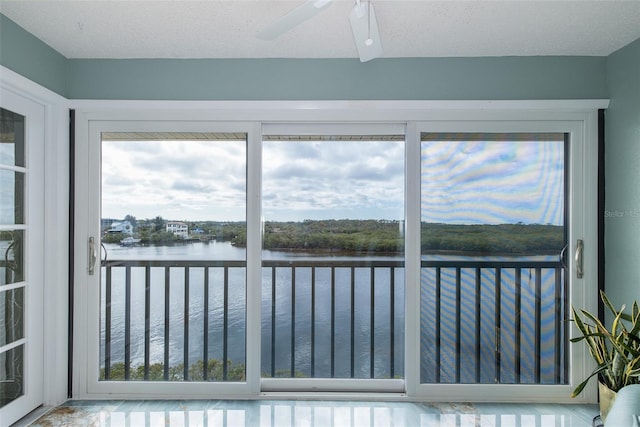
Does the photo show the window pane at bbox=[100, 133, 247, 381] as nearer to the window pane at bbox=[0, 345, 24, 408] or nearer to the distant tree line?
the distant tree line

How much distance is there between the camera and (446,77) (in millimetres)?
2586

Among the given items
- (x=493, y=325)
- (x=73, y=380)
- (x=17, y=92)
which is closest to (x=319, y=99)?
(x=17, y=92)

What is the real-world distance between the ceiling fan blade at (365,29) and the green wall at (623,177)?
67.7 inches

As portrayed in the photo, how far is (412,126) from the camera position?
2.62 m

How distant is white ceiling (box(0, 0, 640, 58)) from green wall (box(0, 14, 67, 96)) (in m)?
0.05

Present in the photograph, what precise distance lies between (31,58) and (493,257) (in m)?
3.21

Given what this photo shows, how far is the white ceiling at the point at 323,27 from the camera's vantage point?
6.51 ft

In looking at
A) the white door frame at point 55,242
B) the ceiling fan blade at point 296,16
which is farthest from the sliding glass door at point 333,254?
the white door frame at point 55,242

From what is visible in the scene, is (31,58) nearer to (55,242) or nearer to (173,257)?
(55,242)

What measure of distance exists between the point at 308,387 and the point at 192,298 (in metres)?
1.05

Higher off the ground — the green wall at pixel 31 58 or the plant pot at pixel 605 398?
the green wall at pixel 31 58

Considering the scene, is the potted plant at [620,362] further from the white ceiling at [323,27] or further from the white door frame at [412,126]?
the white ceiling at [323,27]

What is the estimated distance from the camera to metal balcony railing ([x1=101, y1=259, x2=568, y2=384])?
267 cm

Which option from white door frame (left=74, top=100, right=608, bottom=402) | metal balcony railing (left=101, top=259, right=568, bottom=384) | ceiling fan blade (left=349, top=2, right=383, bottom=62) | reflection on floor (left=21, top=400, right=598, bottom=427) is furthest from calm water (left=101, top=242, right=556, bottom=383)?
ceiling fan blade (left=349, top=2, right=383, bottom=62)
